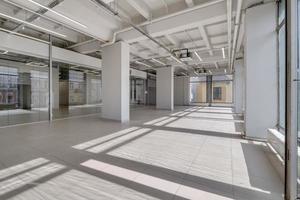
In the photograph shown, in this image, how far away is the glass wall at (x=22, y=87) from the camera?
29.1 ft

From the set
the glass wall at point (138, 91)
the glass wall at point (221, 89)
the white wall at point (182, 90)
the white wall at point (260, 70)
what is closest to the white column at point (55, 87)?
the glass wall at point (138, 91)

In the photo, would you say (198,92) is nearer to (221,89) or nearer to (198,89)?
(198,89)

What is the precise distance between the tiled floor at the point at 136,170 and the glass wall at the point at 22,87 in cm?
585

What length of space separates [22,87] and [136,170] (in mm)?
10818

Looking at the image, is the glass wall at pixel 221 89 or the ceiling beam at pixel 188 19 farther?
the glass wall at pixel 221 89

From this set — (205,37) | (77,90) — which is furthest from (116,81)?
(77,90)

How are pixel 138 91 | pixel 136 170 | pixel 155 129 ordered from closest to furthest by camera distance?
pixel 136 170 → pixel 155 129 → pixel 138 91

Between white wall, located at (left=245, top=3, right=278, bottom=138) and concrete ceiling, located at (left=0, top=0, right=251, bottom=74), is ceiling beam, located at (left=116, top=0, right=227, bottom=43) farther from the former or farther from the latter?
white wall, located at (left=245, top=3, right=278, bottom=138)

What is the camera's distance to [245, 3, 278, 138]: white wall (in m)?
4.40

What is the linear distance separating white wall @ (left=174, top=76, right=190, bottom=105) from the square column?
12.1 metres

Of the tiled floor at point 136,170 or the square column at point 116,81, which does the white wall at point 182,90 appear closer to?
the square column at point 116,81

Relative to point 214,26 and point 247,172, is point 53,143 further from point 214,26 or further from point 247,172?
point 214,26

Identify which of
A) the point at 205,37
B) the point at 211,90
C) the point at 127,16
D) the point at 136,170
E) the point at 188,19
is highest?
the point at 127,16

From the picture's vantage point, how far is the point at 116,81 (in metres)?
7.80
